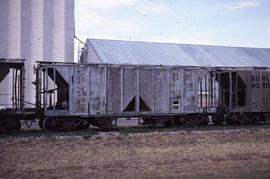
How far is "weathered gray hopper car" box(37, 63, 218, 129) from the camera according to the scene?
813 inches

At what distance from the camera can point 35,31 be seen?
146ft

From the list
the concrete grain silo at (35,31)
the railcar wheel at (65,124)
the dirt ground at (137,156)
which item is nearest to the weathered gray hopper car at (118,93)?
the railcar wheel at (65,124)

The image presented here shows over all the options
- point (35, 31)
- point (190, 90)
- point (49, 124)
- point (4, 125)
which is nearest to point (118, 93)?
point (49, 124)

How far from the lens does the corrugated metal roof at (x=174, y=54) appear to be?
42.4 meters

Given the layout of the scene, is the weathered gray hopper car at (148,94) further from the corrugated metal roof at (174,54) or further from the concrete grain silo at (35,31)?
the concrete grain silo at (35,31)

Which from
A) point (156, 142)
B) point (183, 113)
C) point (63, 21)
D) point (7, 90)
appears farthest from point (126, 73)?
point (63, 21)

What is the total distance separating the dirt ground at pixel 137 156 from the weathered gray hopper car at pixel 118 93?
3220 millimetres

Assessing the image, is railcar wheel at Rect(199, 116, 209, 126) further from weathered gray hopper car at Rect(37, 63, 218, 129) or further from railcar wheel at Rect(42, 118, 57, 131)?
railcar wheel at Rect(42, 118, 57, 131)

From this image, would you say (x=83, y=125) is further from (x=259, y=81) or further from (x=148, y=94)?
(x=259, y=81)

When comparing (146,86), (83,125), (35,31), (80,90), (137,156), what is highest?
(35,31)

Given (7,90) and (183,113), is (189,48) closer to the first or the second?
(7,90)

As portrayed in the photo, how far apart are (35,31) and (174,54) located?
49.0 feet

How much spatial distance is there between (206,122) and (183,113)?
165 cm

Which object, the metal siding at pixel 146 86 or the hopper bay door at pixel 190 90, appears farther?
the hopper bay door at pixel 190 90
